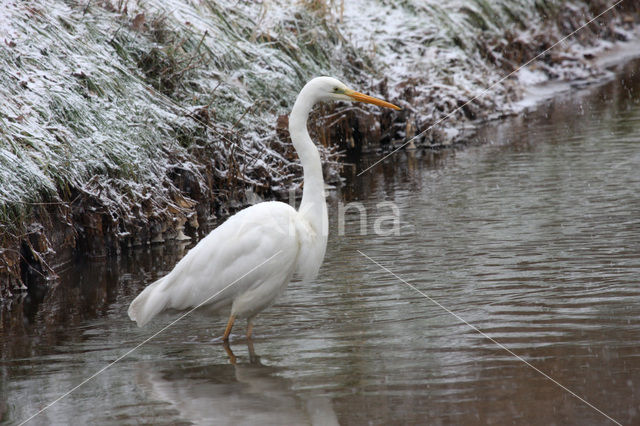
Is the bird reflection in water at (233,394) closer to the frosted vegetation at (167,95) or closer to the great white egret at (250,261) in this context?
the great white egret at (250,261)

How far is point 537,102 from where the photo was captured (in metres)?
17.3

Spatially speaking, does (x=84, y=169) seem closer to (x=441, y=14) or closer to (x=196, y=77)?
(x=196, y=77)

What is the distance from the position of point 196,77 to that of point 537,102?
836 centimetres

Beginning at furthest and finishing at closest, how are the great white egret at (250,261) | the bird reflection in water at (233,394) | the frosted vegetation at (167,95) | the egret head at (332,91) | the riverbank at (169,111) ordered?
the frosted vegetation at (167,95) → the riverbank at (169,111) → the egret head at (332,91) → the great white egret at (250,261) → the bird reflection in water at (233,394)

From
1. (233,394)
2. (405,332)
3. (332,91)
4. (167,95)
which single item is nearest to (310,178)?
(332,91)

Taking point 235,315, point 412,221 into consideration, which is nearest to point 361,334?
point 235,315

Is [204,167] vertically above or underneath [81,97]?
underneath

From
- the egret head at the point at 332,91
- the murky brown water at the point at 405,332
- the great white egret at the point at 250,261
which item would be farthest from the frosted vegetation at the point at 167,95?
the egret head at the point at 332,91

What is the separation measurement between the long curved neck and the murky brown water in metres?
0.74

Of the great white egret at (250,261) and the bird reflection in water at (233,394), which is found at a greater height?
the great white egret at (250,261)

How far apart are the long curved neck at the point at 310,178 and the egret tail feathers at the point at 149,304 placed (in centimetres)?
118

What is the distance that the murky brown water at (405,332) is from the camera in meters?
4.76

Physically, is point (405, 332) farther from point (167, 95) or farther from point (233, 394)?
point (167, 95)


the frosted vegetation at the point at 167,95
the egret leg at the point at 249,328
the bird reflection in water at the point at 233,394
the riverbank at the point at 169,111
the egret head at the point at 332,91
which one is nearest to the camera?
the bird reflection in water at the point at 233,394
